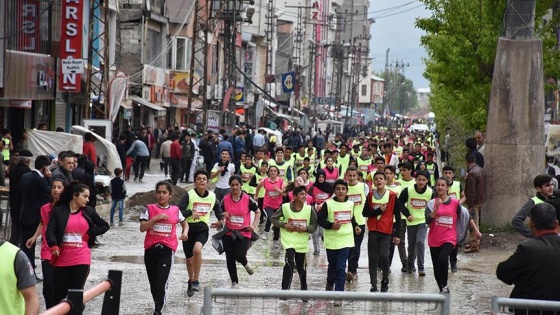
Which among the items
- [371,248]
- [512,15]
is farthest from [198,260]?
[512,15]

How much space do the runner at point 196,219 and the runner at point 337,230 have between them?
1.37m

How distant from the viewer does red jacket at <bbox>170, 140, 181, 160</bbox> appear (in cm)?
3809

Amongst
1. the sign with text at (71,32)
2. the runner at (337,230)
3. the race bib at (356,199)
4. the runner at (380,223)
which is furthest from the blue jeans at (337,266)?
the sign with text at (71,32)

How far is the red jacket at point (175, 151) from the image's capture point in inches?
1500

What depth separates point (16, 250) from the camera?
7324mm

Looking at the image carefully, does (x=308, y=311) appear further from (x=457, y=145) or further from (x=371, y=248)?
(x=457, y=145)

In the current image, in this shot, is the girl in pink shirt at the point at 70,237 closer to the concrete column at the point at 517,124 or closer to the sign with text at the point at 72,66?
the concrete column at the point at 517,124

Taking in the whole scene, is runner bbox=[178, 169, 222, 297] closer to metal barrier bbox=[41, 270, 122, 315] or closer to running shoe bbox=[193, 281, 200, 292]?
running shoe bbox=[193, 281, 200, 292]

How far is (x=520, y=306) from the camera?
775 centimetres

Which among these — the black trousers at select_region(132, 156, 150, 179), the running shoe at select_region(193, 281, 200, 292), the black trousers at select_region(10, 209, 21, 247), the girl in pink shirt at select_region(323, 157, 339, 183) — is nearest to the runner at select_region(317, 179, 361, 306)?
the running shoe at select_region(193, 281, 200, 292)

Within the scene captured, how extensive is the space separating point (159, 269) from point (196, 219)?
1.78 m

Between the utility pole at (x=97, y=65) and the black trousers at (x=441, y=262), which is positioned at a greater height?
the utility pole at (x=97, y=65)

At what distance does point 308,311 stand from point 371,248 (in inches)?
281

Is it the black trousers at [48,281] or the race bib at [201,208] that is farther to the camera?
the race bib at [201,208]
